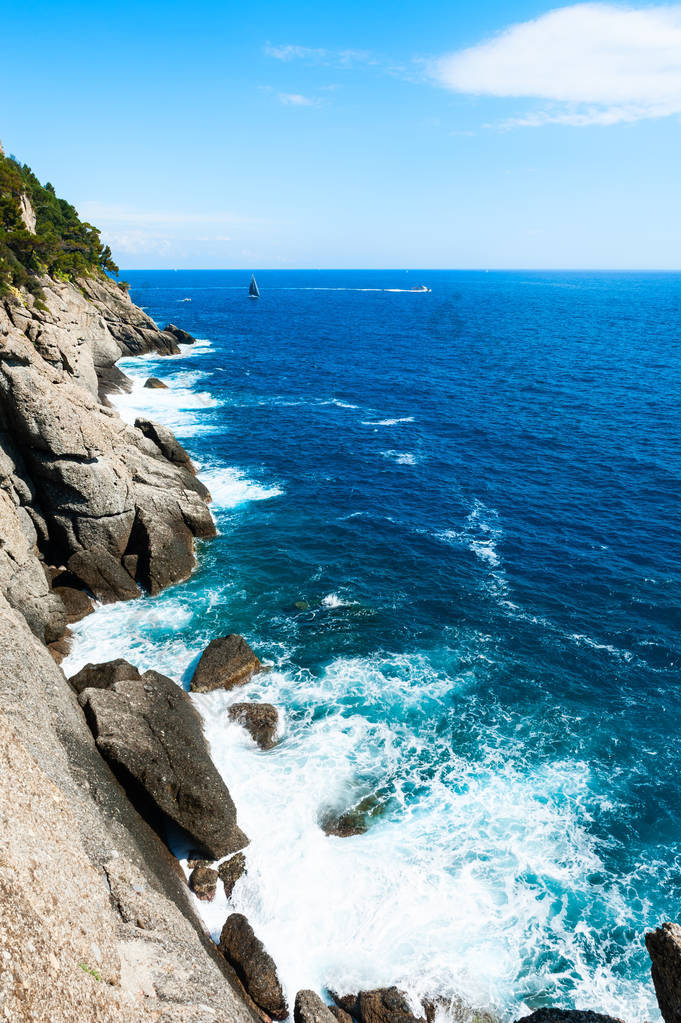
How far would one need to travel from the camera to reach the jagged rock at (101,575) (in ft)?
127

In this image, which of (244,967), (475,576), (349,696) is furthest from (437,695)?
(244,967)

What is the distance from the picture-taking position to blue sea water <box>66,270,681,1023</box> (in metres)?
21.6

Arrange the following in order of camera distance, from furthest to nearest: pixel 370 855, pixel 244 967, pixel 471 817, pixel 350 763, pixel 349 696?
pixel 349 696 < pixel 350 763 < pixel 471 817 < pixel 370 855 < pixel 244 967

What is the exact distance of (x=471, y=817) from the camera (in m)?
25.8

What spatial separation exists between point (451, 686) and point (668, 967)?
1886cm

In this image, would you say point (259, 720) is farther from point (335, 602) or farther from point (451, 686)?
point (335, 602)

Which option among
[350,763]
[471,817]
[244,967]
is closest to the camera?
[244,967]

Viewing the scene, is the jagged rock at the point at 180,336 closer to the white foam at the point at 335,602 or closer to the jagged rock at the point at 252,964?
the white foam at the point at 335,602

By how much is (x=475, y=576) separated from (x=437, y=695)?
13208mm

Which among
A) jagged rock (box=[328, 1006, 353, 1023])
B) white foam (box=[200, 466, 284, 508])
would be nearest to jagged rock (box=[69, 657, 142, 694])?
jagged rock (box=[328, 1006, 353, 1023])

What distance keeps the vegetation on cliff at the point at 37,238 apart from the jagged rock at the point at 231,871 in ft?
147

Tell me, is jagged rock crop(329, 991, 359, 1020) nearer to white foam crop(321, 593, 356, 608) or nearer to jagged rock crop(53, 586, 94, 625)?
white foam crop(321, 593, 356, 608)

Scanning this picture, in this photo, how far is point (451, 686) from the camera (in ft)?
108

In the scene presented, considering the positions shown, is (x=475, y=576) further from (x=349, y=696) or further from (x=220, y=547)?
(x=220, y=547)
